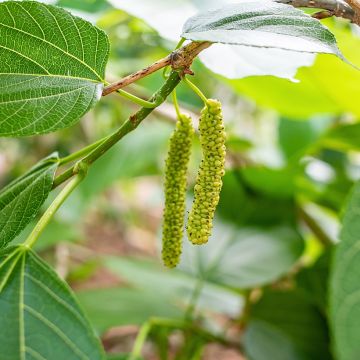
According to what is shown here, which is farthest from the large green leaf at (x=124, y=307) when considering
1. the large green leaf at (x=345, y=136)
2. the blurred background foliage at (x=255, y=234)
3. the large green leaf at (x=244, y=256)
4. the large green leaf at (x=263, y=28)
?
the large green leaf at (x=263, y=28)

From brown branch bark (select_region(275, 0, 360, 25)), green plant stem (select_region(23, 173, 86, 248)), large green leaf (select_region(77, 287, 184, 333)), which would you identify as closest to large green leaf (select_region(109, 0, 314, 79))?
brown branch bark (select_region(275, 0, 360, 25))

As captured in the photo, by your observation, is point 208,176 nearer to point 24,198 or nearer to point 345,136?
point 24,198

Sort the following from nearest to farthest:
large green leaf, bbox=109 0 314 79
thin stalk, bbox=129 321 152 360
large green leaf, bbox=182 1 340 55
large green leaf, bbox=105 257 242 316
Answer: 1. large green leaf, bbox=182 1 340 55
2. large green leaf, bbox=109 0 314 79
3. thin stalk, bbox=129 321 152 360
4. large green leaf, bbox=105 257 242 316

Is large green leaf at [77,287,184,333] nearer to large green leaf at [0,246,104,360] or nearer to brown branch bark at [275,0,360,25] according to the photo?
large green leaf at [0,246,104,360]

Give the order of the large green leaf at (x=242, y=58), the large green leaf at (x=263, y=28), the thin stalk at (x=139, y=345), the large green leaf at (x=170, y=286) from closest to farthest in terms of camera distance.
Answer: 1. the large green leaf at (x=263, y=28)
2. the large green leaf at (x=242, y=58)
3. the thin stalk at (x=139, y=345)
4. the large green leaf at (x=170, y=286)

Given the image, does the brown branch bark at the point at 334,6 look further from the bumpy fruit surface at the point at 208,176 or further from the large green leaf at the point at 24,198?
the large green leaf at the point at 24,198

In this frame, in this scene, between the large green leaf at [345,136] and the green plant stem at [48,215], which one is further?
the large green leaf at [345,136]
